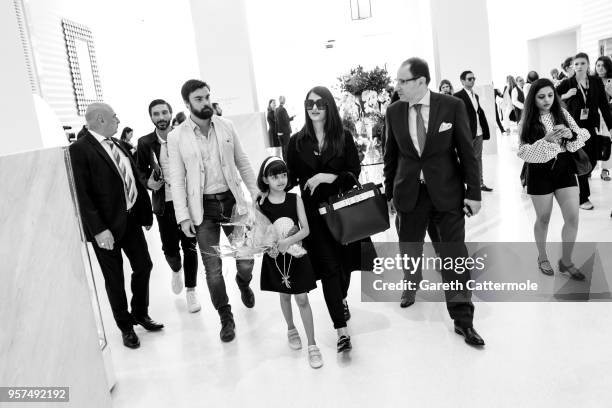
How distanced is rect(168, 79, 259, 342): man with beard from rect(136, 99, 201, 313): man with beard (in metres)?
0.66

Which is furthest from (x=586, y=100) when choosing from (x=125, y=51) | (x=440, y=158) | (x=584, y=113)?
(x=125, y=51)

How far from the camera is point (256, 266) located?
5363mm

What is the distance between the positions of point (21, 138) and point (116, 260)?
3.87 ft

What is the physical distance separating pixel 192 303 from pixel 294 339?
132 centimetres

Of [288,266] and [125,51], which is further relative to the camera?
[125,51]

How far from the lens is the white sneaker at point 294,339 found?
3.33m

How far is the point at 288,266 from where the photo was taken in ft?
10.1


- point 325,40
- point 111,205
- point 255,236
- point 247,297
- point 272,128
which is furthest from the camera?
point 325,40

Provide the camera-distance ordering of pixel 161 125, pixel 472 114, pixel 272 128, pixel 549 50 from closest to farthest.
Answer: pixel 161 125, pixel 472 114, pixel 272 128, pixel 549 50

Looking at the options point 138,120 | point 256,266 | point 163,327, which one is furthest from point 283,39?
point 163,327

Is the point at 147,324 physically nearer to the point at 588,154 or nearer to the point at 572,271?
the point at 572,271

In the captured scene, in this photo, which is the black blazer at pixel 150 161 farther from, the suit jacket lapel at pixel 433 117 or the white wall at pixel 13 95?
the suit jacket lapel at pixel 433 117

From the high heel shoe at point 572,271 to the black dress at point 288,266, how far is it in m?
2.05

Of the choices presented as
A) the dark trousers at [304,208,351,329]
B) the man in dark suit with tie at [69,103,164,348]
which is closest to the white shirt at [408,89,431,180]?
the dark trousers at [304,208,351,329]
